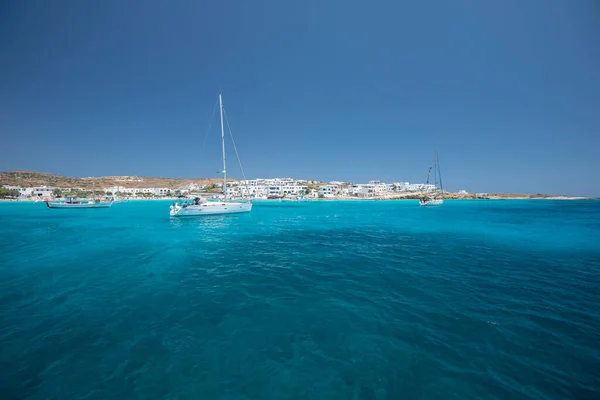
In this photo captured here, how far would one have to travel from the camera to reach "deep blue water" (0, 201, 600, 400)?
4398 mm

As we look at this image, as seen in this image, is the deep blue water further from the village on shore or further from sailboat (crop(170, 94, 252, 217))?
the village on shore

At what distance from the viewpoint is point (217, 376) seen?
458 centimetres

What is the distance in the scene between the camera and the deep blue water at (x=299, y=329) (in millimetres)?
4398

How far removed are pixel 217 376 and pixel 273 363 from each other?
44.7 inches

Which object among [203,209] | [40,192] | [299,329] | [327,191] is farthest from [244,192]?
[299,329]

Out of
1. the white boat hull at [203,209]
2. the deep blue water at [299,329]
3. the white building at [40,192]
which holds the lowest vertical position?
the deep blue water at [299,329]

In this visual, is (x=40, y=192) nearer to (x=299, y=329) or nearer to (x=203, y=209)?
(x=203, y=209)

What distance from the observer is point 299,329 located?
625 cm

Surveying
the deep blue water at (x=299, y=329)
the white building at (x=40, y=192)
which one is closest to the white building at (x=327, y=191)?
the deep blue water at (x=299, y=329)

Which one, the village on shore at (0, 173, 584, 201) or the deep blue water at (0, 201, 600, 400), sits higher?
the village on shore at (0, 173, 584, 201)

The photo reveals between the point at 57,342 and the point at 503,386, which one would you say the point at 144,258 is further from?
→ the point at 503,386

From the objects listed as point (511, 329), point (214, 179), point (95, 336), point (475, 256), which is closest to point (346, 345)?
point (511, 329)

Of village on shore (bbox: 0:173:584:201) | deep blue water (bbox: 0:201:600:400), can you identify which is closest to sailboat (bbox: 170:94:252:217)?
deep blue water (bbox: 0:201:600:400)

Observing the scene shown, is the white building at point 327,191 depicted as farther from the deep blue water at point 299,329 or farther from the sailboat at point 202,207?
the deep blue water at point 299,329
